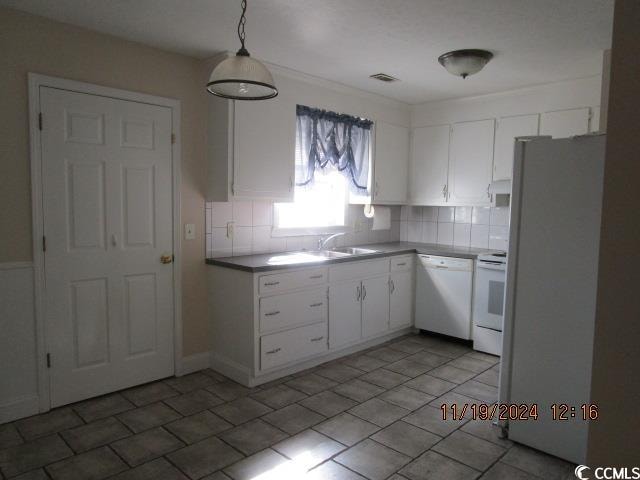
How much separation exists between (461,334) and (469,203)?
1318 millimetres

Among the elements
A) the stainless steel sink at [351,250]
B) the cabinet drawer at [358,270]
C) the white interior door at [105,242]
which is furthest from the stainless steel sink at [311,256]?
the white interior door at [105,242]

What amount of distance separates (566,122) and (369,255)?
209 cm

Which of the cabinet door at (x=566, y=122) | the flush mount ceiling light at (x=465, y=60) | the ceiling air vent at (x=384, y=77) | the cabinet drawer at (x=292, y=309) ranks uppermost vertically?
the ceiling air vent at (x=384, y=77)

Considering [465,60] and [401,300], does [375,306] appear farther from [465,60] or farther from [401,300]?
[465,60]

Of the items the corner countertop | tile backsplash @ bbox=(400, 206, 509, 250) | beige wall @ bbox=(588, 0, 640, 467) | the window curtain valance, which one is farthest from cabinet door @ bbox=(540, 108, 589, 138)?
beige wall @ bbox=(588, 0, 640, 467)

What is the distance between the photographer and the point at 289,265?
3.32 m

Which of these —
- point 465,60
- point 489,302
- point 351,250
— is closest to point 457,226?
point 489,302

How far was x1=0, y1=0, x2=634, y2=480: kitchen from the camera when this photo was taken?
7.74 feet

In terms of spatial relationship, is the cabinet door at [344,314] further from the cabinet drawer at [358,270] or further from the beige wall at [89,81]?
the beige wall at [89,81]

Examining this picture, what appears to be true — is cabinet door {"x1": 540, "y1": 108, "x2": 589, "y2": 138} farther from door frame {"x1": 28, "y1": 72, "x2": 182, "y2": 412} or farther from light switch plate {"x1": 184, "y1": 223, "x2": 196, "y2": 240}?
door frame {"x1": 28, "y1": 72, "x2": 182, "y2": 412}

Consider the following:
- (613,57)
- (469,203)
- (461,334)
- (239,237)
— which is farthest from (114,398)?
(469,203)

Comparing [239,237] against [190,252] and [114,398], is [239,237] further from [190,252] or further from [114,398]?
[114,398]

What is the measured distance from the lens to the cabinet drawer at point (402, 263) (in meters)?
4.31

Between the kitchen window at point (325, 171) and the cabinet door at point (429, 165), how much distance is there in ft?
2.18
